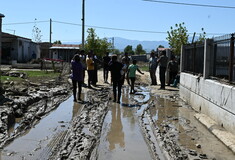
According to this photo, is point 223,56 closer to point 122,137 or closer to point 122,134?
point 122,134

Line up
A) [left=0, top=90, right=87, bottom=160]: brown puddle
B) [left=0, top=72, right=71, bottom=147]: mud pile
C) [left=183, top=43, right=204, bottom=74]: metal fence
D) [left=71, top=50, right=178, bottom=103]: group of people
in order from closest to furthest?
[left=0, top=90, right=87, bottom=160]: brown puddle
[left=0, top=72, right=71, bottom=147]: mud pile
[left=183, top=43, right=204, bottom=74]: metal fence
[left=71, top=50, right=178, bottom=103]: group of people

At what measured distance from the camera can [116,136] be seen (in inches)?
302

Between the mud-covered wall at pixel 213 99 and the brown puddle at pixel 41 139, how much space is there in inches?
149

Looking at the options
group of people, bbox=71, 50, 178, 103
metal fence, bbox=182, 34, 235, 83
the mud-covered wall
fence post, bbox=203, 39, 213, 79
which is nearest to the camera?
the mud-covered wall

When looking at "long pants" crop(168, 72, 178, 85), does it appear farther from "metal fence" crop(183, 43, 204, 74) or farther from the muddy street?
the muddy street

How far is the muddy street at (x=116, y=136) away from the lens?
623 cm

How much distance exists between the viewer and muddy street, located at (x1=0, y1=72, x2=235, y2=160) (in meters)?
6.23

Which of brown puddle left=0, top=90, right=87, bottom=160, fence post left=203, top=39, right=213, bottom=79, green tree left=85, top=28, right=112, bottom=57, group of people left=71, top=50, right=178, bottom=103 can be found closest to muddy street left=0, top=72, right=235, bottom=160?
brown puddle left=0, top=90, right=87, bottom=160

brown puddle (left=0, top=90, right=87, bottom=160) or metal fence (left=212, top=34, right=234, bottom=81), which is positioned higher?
metal fence (left=212, top=34, right=234, bottom=81)

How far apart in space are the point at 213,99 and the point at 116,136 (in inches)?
120

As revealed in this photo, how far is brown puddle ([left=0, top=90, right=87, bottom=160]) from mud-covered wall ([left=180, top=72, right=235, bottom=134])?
12.4 feet

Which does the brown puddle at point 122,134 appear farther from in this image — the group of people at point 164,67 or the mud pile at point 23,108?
the group of people at point 164,67

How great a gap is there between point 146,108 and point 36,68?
2521 centimetres

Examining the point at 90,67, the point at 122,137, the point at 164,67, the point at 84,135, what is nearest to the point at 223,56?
the point at 122,137
